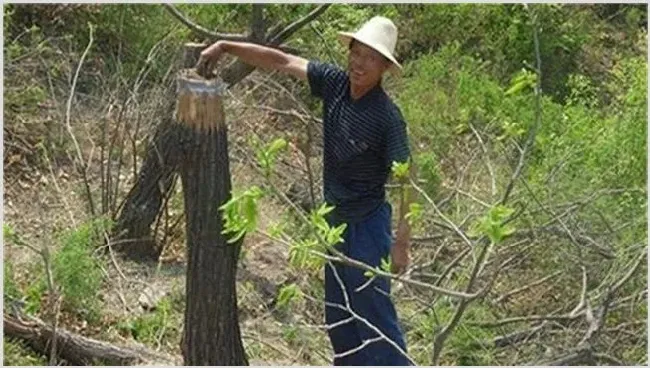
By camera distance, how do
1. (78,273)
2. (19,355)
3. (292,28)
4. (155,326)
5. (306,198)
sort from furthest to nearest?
(306,198) → (155,326) → (292,28) → (78,273) → (19,355)

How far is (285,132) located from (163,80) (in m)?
1.34

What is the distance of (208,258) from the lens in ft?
12.8

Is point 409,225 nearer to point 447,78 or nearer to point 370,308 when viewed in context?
point 370,308

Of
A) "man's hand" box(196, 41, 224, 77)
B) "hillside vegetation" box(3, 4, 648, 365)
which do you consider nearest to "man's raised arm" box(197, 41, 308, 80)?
"man's hand" box(196, 41, 224, 77)

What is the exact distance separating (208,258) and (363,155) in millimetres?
638

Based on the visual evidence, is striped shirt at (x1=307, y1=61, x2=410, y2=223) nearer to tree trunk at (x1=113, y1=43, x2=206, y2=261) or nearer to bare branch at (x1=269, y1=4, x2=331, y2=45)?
bare branch at (x1=269, y1=4, x2=331, y2=45)

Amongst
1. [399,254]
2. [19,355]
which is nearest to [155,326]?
[19,355]

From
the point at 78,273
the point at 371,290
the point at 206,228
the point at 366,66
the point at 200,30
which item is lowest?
the point at 371,290

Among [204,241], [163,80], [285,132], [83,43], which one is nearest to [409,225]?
[204,241]

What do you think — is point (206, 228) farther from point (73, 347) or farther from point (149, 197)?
point (149, 197)

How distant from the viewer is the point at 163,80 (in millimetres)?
5711

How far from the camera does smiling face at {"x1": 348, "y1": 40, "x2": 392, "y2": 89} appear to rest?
3826 mm

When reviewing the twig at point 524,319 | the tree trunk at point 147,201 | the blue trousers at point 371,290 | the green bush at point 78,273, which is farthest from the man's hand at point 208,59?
the twig at point 524,319

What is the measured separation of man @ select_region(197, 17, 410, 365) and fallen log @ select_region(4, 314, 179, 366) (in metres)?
0.90
